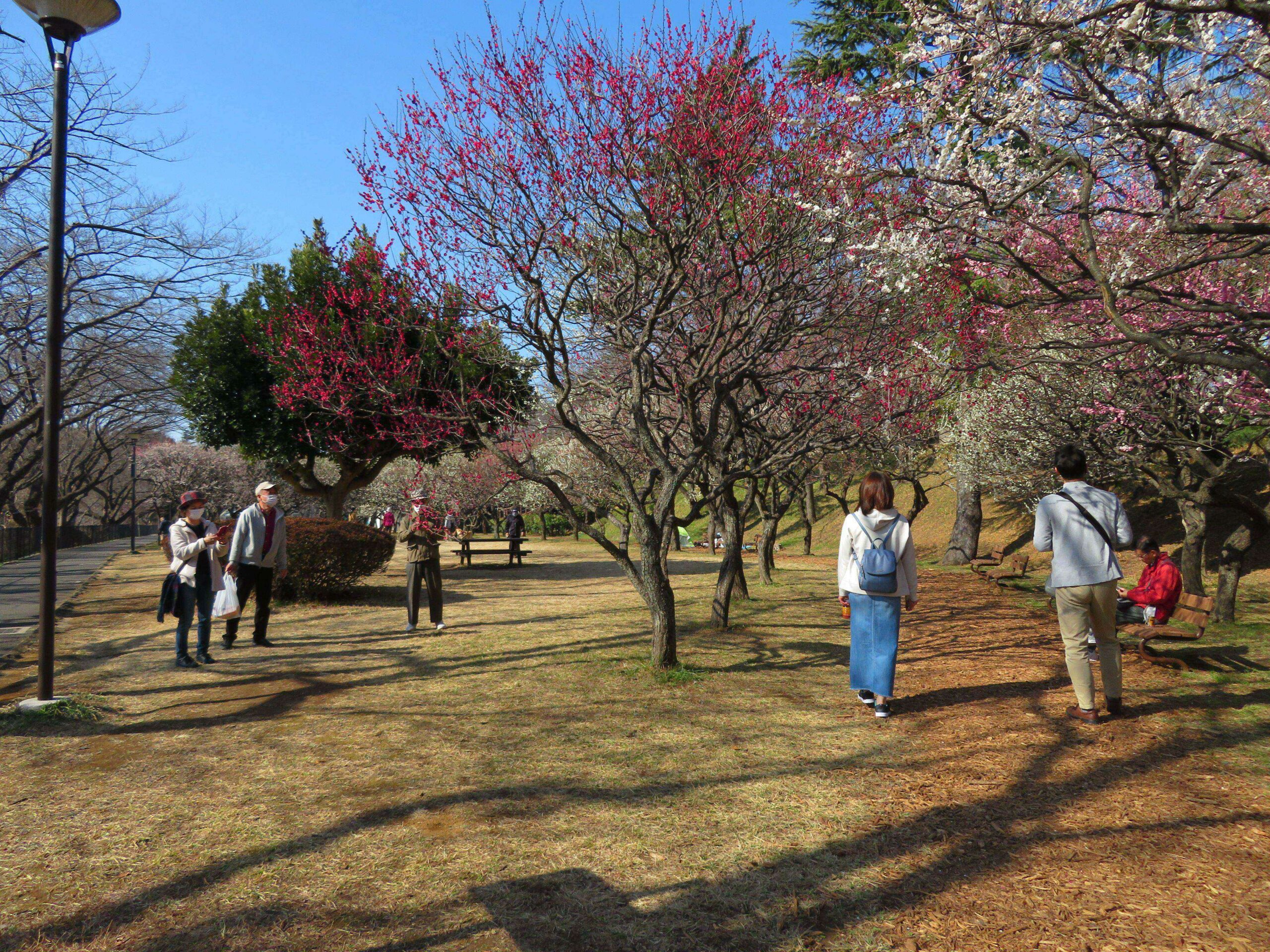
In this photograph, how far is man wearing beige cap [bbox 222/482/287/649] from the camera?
28.7 feet

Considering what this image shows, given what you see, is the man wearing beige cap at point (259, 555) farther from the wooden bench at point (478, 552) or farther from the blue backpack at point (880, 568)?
the wooden bench at point (478, 552)

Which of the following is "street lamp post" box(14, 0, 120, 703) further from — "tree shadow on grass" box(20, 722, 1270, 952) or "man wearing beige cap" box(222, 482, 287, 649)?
"tree shadow on grass" box(20, 722, 1270, 952)

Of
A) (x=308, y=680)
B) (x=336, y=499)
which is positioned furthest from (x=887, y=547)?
(x=336, y=499)

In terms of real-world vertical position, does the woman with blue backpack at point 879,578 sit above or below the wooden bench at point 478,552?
above

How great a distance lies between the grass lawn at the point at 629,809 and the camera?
116 inches

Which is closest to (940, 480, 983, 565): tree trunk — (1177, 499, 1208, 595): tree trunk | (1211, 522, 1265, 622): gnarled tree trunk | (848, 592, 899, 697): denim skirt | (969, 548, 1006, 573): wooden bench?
(969, 548, 1006, 573): wooden bench

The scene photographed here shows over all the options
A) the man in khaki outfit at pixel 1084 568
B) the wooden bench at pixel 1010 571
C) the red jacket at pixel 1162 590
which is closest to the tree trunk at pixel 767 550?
the wooden bench at pixel 1010 571

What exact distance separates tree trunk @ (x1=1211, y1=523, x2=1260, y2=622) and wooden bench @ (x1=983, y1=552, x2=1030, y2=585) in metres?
3.65

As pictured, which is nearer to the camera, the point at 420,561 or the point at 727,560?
the point at 420,561

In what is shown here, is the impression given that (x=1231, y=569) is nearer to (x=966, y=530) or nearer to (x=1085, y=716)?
(x=1085, y=716)

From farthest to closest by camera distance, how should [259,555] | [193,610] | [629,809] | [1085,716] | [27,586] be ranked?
[27,586] → [259,555] → [193,610] → [1085,716] → [629,809]

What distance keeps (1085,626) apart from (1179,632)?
2.14m

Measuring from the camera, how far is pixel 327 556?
12.7 m

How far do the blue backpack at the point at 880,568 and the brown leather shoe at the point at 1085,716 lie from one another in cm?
158
